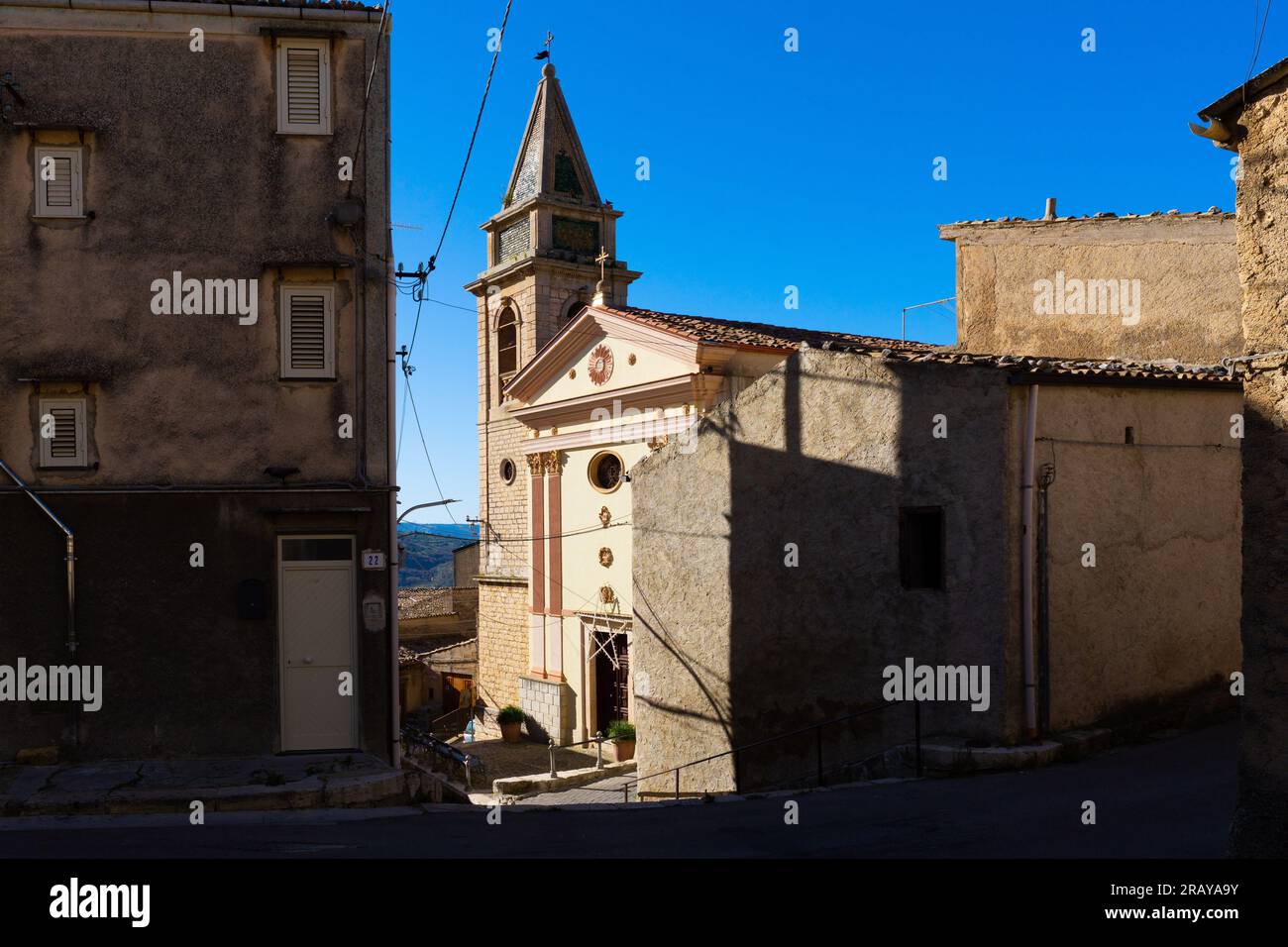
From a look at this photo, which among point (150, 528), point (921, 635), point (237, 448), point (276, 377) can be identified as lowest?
point (921, 635)

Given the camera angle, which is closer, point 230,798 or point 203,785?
point 230,798

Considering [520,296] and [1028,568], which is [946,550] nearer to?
[1028,568]

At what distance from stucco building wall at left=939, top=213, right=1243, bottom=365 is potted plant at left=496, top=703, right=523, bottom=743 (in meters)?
14.0

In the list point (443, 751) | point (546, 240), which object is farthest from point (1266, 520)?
point (546, 240)

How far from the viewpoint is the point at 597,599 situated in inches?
963

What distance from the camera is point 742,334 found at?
22.6 m

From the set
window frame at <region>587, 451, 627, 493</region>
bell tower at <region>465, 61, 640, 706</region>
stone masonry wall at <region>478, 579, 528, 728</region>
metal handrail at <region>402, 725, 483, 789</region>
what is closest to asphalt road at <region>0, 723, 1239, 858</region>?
metal handrail at <region>402, 725, 483, 789</region>

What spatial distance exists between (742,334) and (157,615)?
46.5 ft

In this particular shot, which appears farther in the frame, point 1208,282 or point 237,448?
point 1208,282

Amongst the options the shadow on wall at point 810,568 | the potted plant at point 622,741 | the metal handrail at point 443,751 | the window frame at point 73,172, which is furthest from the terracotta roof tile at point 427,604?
the window frame at point 73,172

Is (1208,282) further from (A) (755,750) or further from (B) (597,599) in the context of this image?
(B) (597,599)
